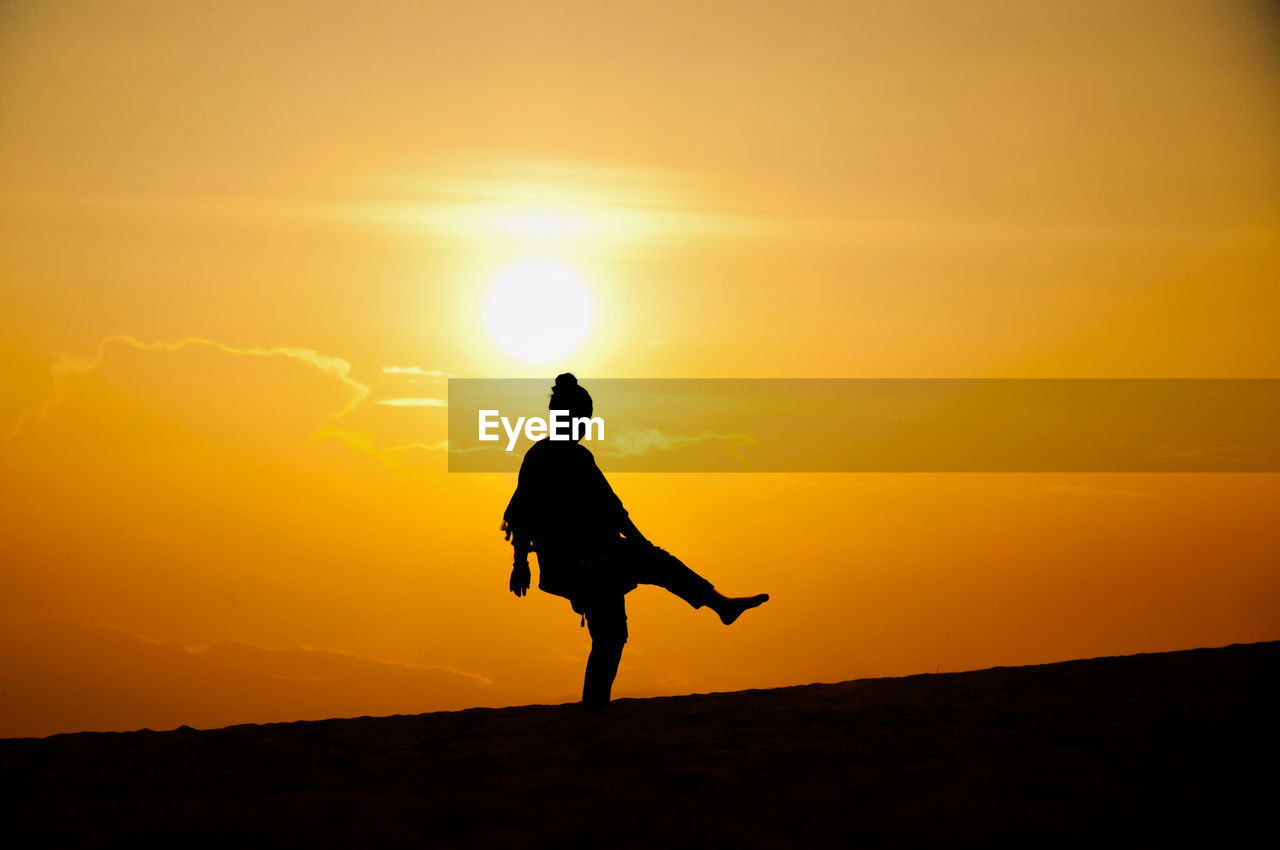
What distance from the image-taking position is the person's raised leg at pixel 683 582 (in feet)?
25.5

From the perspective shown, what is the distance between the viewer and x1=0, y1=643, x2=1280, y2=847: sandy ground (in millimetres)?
4547

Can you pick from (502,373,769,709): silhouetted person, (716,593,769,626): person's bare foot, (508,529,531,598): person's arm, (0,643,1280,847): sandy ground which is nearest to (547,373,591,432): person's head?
(502,373,769,709): silhouetted person

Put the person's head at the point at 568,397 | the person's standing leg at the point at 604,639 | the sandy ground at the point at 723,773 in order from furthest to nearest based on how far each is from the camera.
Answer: the person's head at the point at 568,397 < the person's standing leg at the point at 604,639 < the sandy ground at the point at 723,773

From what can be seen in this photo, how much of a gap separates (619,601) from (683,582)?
1.86ft

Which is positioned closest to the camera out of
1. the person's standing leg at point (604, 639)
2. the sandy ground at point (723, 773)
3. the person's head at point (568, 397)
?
the sandy ground at point (723, 773)

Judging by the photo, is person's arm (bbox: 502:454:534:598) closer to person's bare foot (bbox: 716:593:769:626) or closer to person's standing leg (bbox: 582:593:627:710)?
person's standing leg (bbox: 582:593:627:710)

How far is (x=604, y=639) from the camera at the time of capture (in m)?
7.55

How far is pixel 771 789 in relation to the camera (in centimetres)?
522

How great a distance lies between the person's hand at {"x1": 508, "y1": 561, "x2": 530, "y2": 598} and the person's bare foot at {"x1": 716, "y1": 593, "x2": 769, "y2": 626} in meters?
1.60

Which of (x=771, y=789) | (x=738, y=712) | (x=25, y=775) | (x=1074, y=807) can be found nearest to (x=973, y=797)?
(x=1074, y=807)

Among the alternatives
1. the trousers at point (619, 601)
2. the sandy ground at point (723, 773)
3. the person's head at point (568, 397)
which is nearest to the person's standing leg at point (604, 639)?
the trousers at point (619, 601)

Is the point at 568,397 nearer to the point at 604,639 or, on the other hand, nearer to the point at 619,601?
the point at 619,601

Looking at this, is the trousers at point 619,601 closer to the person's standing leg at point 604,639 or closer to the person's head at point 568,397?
the person's standing leg at point 604,639

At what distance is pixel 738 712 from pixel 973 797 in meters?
3.08
